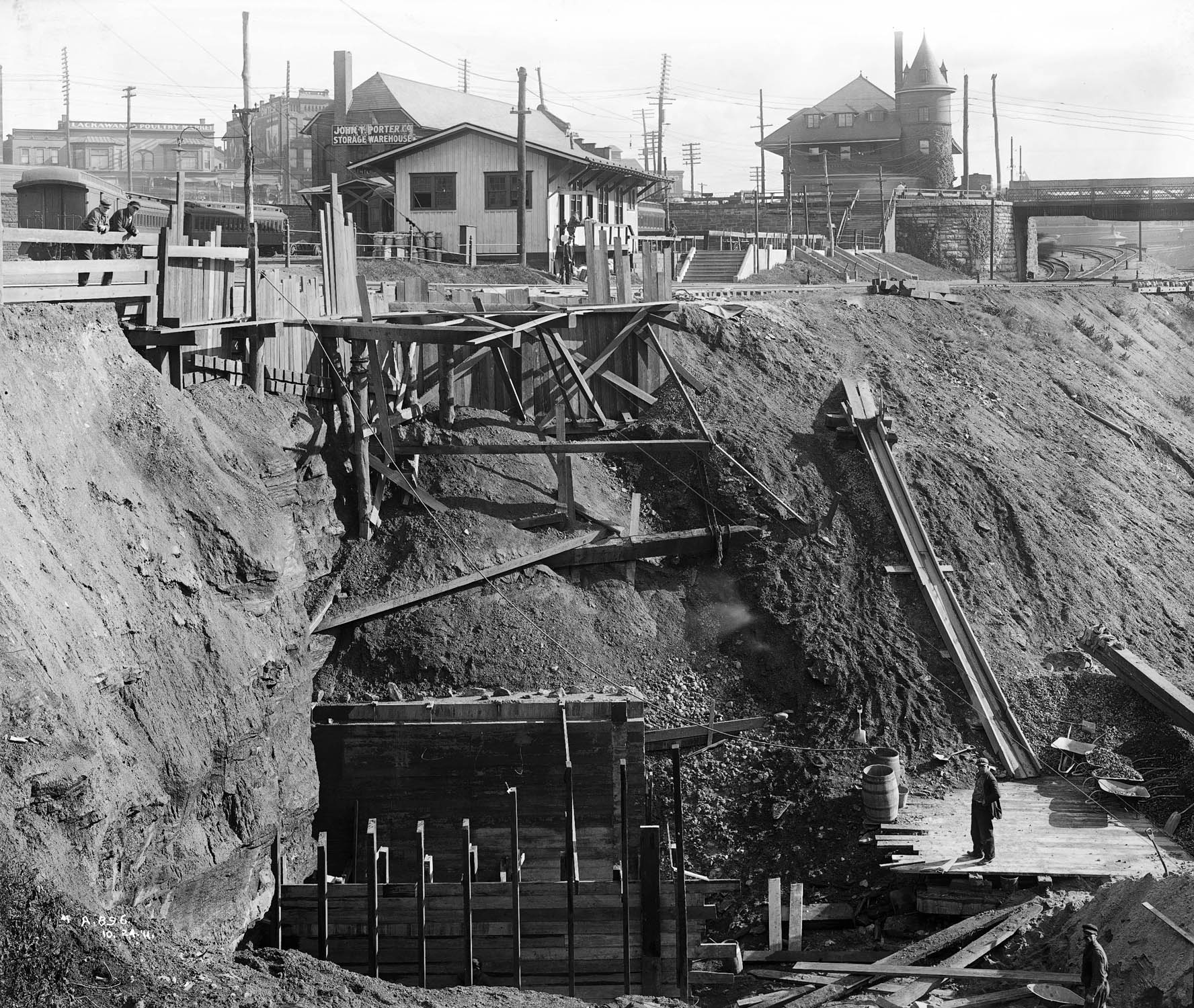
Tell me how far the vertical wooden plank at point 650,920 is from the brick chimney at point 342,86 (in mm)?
51376

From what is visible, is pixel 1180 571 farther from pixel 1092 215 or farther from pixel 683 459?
pixel 1092 215

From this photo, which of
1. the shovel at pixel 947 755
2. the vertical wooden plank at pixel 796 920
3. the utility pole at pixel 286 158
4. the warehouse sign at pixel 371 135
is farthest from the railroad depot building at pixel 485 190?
the vertical wooden plank at pixel 796 920

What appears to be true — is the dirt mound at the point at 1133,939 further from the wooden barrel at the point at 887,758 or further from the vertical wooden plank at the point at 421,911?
the vertical wooden plank at the point at 421,911

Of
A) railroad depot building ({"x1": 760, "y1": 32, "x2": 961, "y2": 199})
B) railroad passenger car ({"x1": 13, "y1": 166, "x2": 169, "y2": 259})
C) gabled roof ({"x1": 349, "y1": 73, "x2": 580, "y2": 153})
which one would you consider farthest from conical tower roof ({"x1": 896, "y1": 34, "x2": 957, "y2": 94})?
railroad passenger car ({"x1": 13, "y1": 166, "x2": 169, "y2": 259})

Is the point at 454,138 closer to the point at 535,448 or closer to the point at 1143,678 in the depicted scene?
the point at 535,448

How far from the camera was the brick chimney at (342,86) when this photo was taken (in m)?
61.5

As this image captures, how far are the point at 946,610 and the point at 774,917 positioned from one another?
666cm

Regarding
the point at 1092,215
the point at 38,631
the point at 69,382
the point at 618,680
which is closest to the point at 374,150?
the point at 1092,215

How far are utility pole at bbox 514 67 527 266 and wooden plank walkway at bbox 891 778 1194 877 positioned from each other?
79.4 feet

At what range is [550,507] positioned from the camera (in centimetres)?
2284

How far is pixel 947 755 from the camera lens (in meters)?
20.1

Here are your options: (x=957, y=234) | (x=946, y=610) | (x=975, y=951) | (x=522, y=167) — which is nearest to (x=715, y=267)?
(x=522, y=167)

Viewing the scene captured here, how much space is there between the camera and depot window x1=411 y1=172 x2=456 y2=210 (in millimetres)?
44594

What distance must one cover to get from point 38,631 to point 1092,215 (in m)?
58.5
